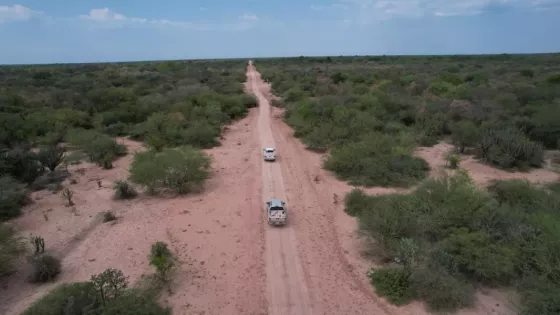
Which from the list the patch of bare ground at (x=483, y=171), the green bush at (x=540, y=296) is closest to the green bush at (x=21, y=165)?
the patch of bare ground at (x=483, y=171)

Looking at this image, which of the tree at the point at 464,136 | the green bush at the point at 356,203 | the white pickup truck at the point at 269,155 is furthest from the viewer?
the tree at the point at 464,136

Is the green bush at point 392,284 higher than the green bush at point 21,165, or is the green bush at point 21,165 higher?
the green bush at point 21,165

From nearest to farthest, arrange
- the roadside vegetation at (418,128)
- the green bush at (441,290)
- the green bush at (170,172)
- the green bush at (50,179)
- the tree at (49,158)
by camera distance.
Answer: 1. the green bush at (441,290)
2. the green bush at (170,172)
3. the green bush at (50,179)
4. the roadside vegetation at (418,128)
5. the tree at (49,158)

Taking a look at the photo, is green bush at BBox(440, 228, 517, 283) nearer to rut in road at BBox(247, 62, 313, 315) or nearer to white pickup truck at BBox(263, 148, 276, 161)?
rut in road at BBox(247, 62, 313, 315)

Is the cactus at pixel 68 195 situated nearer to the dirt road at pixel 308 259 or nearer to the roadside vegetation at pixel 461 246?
the dirt road at pixel 308 259

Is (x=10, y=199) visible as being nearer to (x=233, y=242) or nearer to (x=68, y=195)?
(x=68, y=195)
